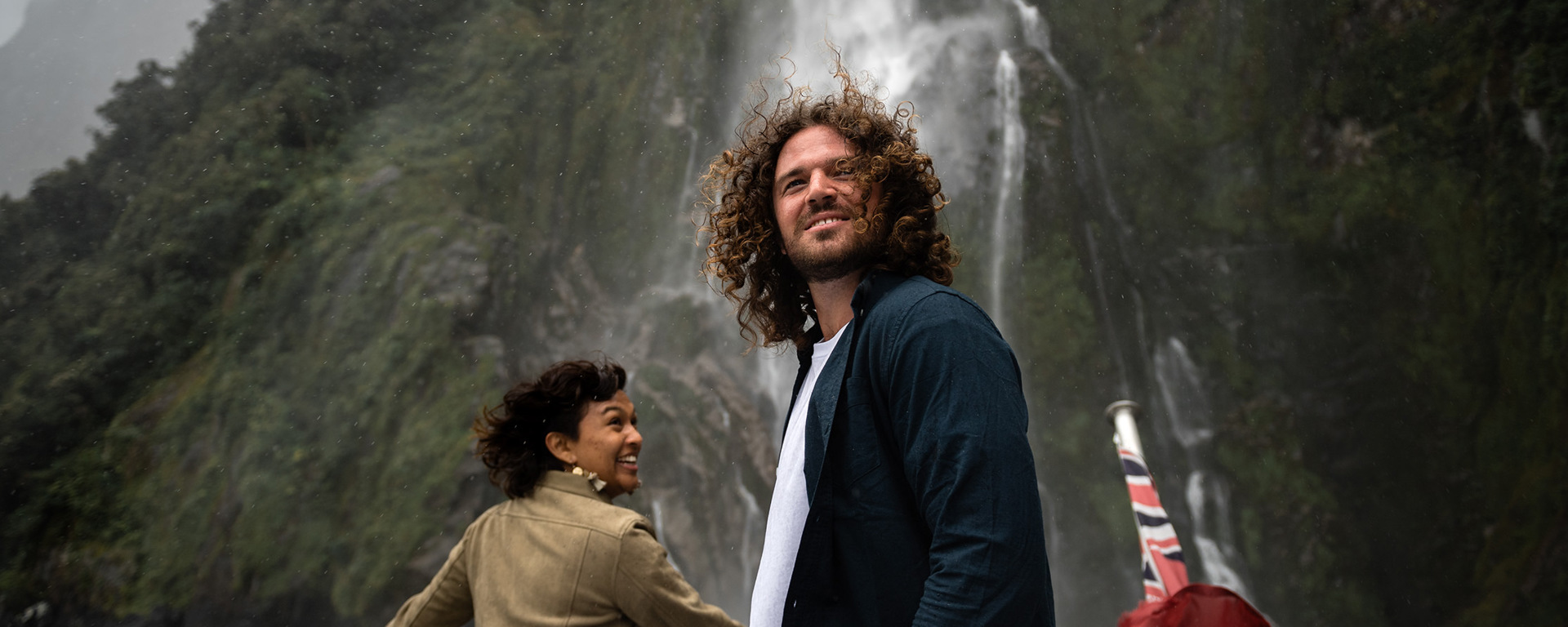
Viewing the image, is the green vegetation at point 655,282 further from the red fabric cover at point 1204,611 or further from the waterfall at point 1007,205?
the red fabric cover at point 1204,611

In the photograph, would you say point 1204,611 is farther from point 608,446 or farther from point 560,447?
point 560,447

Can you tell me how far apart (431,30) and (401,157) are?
1.64 meters

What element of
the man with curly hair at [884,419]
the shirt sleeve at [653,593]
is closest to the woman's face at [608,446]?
the shirt sleeve at [653,593]

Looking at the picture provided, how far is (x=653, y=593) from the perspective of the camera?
5.87 feet

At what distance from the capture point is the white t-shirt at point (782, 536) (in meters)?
1.17

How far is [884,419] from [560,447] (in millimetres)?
1259

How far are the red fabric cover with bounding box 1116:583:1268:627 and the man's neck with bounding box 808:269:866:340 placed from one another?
158 cm

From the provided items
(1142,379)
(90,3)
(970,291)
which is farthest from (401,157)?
(1142,379)

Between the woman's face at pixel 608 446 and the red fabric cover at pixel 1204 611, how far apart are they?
1.53 m

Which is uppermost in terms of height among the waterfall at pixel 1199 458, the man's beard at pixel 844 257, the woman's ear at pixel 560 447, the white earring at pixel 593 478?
the woman's ear at pixel 560 447

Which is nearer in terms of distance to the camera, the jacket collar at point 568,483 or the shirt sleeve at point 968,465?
the shirt sleeve at point 968,465

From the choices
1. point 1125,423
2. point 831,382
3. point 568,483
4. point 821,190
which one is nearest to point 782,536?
point 831,382

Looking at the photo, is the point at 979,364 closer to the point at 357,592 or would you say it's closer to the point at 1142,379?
the point at 357,592

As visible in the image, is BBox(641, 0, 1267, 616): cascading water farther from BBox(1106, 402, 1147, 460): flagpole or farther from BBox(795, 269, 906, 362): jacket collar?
BBox(795, 269, 906, 362): jacket collar
